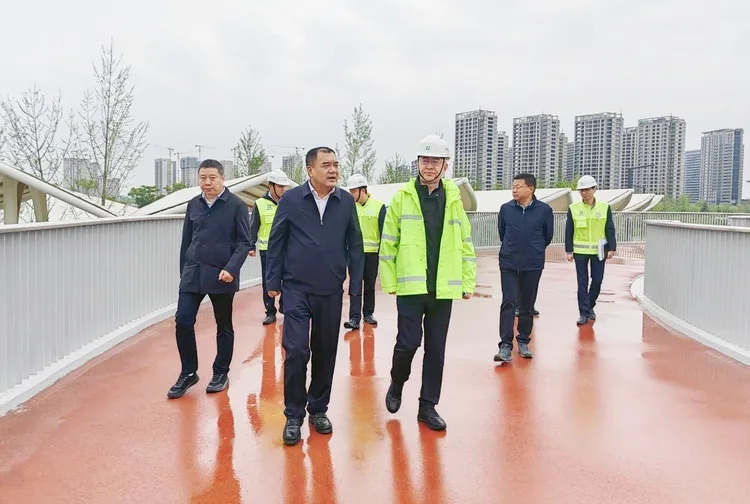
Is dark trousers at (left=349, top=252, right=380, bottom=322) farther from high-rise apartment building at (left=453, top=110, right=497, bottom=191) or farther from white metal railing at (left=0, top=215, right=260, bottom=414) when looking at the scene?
high-rise apartment building at (left=453, top=110, right=497, bottom=191)

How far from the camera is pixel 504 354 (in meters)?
6.14

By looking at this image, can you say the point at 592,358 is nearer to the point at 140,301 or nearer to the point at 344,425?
the point at 344,425

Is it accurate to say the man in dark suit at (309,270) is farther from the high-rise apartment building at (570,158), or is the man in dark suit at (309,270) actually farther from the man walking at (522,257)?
the high-rise apartment building at (570,158)

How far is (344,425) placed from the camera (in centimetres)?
438

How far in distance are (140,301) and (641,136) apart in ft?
208

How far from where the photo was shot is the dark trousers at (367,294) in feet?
25.7

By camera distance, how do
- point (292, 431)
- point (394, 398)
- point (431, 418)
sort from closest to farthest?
point (292, 431)
point (431, 418)
point (394, 398)

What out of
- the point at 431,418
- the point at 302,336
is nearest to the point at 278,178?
the point at 302,336

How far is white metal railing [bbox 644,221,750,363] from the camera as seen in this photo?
20.4 feet

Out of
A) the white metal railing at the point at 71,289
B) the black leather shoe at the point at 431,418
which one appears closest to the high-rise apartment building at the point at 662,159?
the white metal railing at the point at 71,289

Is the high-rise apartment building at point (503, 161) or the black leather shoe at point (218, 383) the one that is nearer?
the black leather shoe at point (218, 383)

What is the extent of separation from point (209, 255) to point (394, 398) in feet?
6.12

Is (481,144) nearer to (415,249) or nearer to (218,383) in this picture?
(218,383)

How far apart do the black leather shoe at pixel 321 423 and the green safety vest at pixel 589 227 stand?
5.18 m
